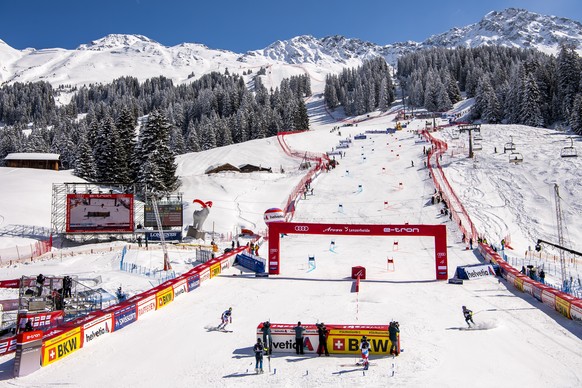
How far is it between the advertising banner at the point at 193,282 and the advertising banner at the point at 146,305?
338 cm

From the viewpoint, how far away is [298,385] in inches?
462

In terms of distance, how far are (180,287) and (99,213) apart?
18.0 metres

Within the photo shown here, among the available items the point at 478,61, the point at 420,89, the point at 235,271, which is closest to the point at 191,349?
the point at 235,271

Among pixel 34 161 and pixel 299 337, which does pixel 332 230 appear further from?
pixel 34 161

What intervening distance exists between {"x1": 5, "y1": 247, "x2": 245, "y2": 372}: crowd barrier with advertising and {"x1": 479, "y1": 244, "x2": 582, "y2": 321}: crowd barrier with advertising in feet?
52.4

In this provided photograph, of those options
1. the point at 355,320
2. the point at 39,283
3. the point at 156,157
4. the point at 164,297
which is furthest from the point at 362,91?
the point at 39,283

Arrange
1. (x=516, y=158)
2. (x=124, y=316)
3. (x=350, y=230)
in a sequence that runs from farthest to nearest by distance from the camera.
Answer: (x=516, y=158) < (x=350, y=230) < (x=124, y=316)

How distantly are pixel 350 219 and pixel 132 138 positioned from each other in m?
31.4

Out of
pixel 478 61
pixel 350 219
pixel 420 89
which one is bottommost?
pixel 350 219

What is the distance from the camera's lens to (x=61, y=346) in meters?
14.0

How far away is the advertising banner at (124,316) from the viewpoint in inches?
658

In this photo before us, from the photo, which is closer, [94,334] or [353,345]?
[353,345]

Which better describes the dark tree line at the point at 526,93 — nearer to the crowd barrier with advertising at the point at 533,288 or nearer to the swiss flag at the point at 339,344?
the crowd barrier with advertising at the point at 533,288

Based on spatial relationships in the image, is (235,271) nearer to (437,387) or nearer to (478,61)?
(437,387)
